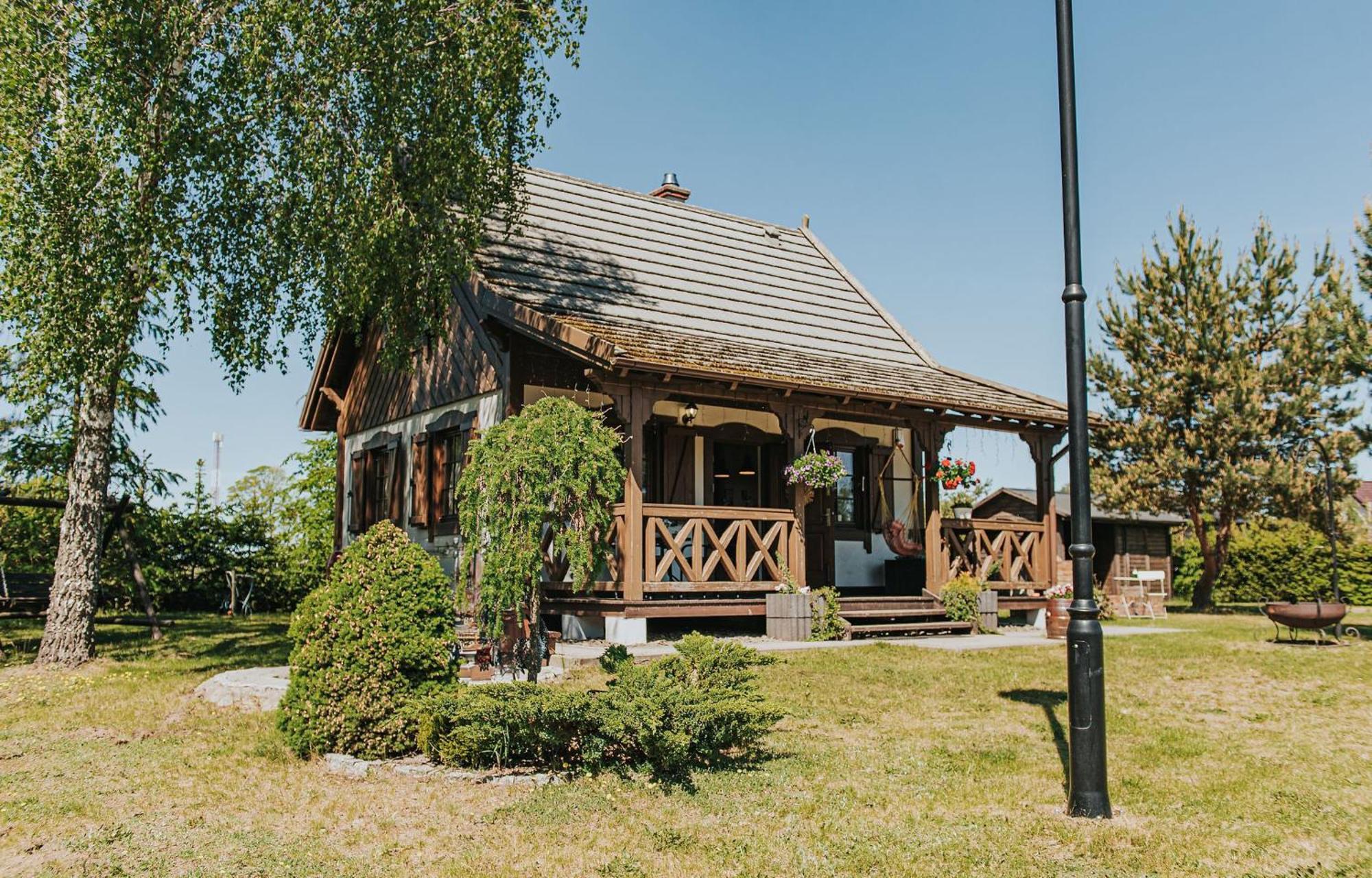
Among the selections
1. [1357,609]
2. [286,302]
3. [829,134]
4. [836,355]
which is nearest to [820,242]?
[836,355]

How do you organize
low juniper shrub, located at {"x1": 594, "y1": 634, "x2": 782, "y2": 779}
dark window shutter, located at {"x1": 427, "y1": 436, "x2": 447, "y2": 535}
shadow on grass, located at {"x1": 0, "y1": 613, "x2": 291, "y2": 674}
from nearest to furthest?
low juniper shrub, located at {"x1": 594, "y1": 634, "x2": 782, "y2": 779} < shadow on grass, located at {"x1": 0, "y1": 613, "x2": 291, "y2": 674} < dark window shutter, located at {"x1": 427, "y1": 436, "x2": 447, "y2": 535}

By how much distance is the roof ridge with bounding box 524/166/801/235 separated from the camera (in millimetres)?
18828

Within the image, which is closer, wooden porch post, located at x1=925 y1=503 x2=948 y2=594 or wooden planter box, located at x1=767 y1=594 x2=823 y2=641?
wooden planter box, located at x1=767 y1=594 x2=823 y2=641

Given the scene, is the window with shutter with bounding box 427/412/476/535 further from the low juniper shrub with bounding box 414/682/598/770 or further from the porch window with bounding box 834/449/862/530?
the low juniper shrub with bounding box 414/682/598/770

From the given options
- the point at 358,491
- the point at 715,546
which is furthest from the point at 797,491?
the point at 358,491

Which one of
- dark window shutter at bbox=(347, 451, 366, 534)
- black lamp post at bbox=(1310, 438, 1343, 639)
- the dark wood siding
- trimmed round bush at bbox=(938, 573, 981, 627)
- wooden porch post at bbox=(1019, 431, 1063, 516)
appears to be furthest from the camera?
black lamp post at bbox=(1310, 438, 1343, 639)

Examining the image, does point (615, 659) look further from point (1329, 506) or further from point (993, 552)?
point (1329, 506)

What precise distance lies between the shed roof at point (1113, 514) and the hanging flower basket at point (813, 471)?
48.7 ft

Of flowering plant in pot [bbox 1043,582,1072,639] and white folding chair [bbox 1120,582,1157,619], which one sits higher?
flowering plant in pot [bbox 1043,582,1072,639]

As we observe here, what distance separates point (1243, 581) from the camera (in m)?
30.3

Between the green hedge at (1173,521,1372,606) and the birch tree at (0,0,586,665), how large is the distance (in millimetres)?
24375

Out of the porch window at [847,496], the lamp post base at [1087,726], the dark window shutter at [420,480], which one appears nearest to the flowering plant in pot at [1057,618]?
the porch window at [847,496]

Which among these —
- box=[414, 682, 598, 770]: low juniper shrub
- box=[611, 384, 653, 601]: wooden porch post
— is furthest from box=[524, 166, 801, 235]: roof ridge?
box=[414, 682, 598, 770]: low juniper shrub

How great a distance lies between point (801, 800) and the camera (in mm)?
5965
